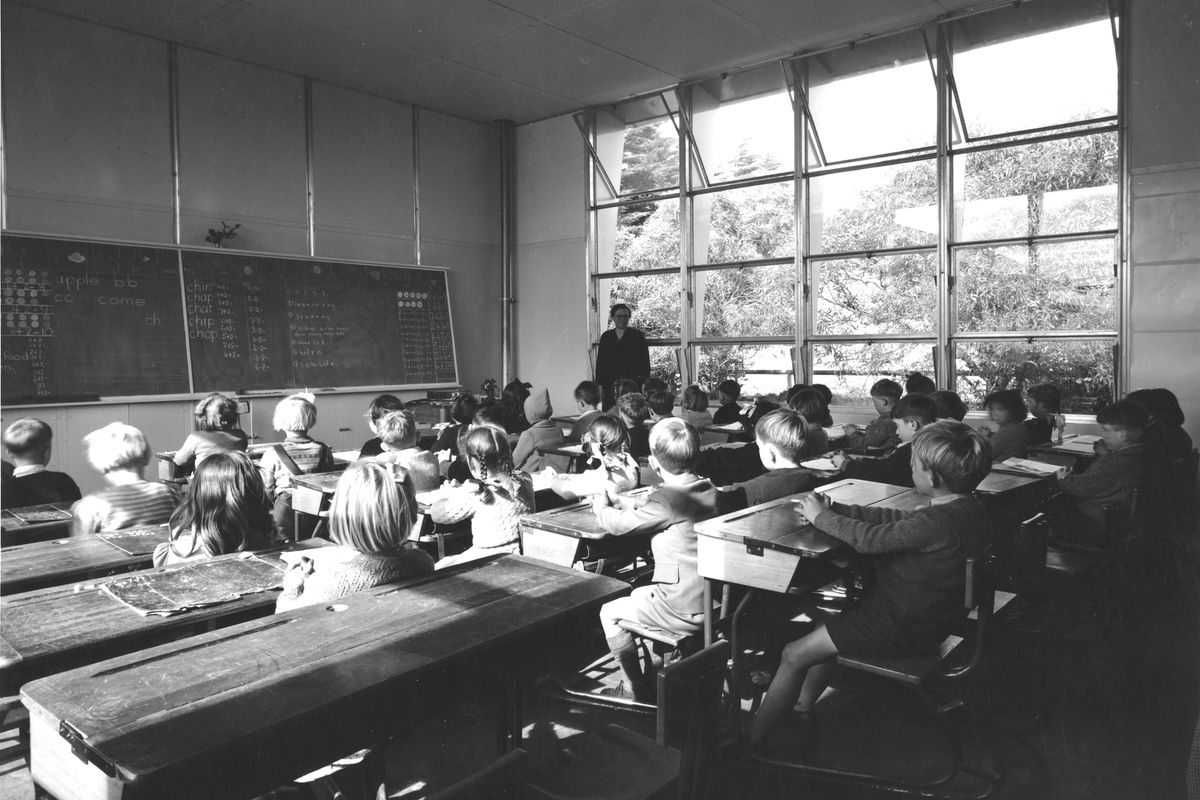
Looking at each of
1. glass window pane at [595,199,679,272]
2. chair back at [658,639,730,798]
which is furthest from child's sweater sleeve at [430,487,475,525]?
glass window pane at [595,199,679,272]

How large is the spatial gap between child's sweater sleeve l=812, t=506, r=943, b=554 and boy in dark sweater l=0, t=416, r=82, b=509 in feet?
9.67

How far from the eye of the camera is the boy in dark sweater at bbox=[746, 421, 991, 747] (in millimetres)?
2102

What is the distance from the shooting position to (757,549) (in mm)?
2283

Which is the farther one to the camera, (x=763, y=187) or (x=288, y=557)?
(x=763, y=187)

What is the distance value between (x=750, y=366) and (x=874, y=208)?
5.58ft

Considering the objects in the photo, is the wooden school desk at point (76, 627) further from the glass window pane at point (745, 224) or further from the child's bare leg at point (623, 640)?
the glass window pane at point (745, 224)

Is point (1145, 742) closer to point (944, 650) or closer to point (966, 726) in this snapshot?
point (966, 726)

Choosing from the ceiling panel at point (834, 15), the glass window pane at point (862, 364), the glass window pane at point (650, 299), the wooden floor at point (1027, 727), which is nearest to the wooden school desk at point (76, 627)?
the wooden floor at point (1027, 727)

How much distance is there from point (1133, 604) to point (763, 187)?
4.77 meters

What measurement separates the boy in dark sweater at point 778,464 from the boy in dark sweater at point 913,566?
0.68 m

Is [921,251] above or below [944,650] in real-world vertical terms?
above

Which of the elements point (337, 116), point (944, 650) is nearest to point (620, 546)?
point (944, 650)

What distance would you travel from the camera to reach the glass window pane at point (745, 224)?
720 cm

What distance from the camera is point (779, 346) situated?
7250mm
